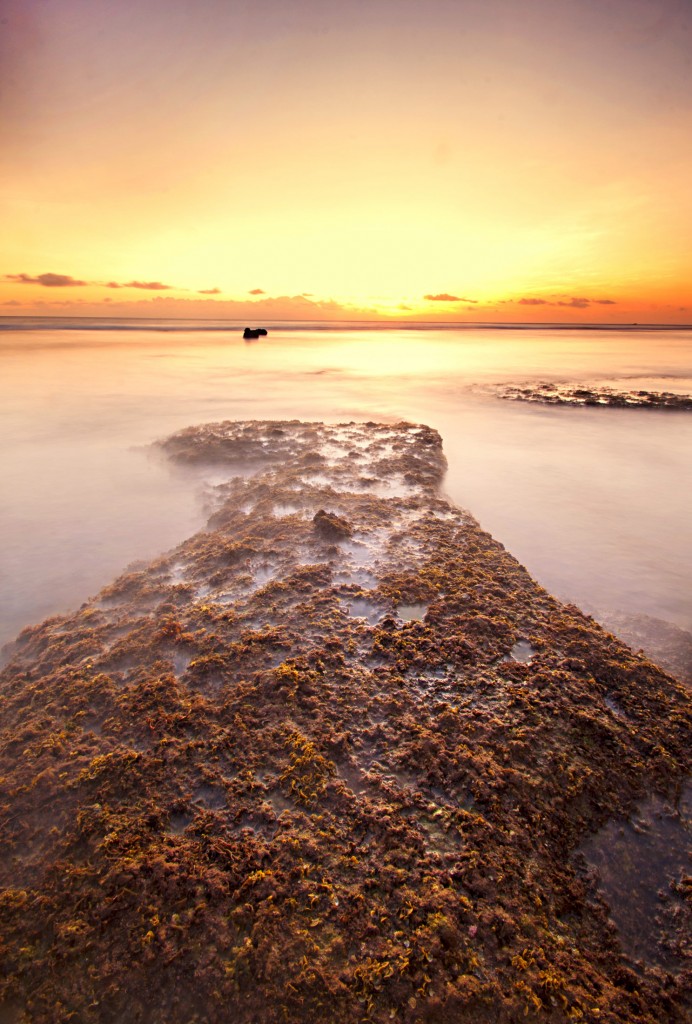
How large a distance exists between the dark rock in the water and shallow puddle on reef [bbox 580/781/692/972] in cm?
242

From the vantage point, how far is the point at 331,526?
384 cm

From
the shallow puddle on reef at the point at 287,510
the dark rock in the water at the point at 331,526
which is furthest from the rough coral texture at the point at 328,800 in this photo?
the shallow puddle on reef at the point at 287,510

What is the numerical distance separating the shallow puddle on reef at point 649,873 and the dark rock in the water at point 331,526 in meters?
2.42

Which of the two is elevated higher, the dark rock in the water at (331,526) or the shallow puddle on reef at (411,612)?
the dark rock in the water at (331,526)

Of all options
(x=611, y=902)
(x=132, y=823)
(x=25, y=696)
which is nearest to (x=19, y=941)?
(x=132, y=823)

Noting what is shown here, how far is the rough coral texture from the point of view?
1.36 meters

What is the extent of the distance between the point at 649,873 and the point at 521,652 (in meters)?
1.04

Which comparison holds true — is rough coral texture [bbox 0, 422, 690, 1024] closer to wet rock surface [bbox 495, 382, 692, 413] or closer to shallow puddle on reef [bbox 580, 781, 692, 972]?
shallow puddle on reef [bbox 580, 781, 692, 972]

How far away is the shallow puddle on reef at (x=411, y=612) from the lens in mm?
2834

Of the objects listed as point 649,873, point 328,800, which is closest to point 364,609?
point 328,800

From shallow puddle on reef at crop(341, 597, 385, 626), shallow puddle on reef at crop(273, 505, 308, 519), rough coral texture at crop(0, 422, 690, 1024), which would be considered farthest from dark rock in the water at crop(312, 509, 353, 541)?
shallow puddle on reef at crop(341, 597, 385, 626)

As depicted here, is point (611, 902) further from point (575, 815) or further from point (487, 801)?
point (487, 801)

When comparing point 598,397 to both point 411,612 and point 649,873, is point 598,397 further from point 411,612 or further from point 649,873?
point 649,873

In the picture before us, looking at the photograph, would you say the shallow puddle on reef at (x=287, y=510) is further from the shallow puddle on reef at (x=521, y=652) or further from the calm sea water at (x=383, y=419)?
the shallow puddle on reef at (x=521, y=652)
